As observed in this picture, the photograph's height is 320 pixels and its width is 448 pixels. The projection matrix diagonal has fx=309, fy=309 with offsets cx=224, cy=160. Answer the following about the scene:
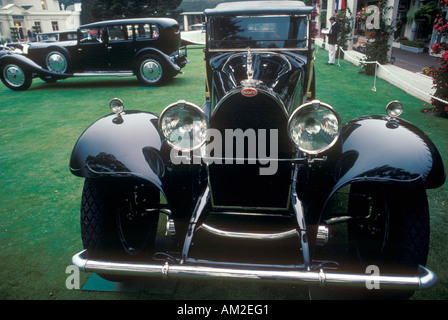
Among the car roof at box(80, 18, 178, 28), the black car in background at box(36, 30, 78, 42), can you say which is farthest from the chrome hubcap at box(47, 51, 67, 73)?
the black car in background at box(36, 30, 78, 42)

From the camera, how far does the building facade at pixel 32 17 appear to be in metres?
43.2

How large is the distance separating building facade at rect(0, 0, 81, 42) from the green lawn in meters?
40.8

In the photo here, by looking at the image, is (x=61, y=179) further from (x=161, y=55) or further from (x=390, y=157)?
(x=161, y=55)

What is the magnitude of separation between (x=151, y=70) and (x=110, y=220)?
7.54 m

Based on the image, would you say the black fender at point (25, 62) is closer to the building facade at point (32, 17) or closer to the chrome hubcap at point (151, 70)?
the chrome hubcap at point (151, 70)

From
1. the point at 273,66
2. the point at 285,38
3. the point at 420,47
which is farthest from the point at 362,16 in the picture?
the point at 273,66

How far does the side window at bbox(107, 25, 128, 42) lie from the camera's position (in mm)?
8492

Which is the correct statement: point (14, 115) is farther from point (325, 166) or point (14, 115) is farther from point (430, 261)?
point (430, 261)

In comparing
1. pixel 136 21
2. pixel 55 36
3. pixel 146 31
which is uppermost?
pixel 136 21

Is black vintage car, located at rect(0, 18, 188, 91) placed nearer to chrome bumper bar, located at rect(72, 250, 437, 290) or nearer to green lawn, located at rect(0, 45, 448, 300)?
green lawn, located at rect(0, 45, 448, 300)

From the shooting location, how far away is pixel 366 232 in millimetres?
2250

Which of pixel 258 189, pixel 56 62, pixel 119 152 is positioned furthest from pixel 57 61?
pixel 258 189

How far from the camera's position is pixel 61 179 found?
376cm

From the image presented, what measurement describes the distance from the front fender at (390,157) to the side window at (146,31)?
7817 millimetres
